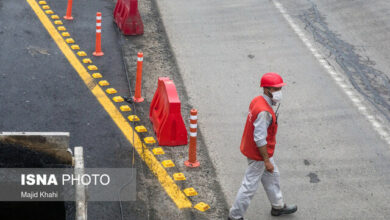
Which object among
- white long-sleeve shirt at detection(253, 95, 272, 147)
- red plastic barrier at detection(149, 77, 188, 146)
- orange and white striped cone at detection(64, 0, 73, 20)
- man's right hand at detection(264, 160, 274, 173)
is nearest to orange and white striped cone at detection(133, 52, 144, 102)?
red plastic barrier at detection(149, 77, 188, 146)

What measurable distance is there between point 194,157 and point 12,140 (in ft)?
10.5

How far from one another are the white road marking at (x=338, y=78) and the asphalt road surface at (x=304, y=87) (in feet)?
0.07

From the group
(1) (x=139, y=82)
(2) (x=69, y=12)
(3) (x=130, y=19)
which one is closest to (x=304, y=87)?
(1) (x=139, y=82)

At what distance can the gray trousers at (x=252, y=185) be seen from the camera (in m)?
8.16

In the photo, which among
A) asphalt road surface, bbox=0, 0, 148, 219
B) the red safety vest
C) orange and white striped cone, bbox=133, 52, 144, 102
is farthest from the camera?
orange and white striped cone, bbox=133, 52, 144, 102

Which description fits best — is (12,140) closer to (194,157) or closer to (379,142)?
(194,157)

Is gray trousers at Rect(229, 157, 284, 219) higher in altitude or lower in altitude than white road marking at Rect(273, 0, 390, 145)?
higher

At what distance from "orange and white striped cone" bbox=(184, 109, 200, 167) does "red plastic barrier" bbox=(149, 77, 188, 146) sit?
23.4 inches

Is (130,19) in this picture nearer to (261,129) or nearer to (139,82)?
(139,82)

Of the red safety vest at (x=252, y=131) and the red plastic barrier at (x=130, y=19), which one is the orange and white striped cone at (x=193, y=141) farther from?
the red plastic barrier at (x=130, y=19)

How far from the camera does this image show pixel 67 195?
6.86 meters

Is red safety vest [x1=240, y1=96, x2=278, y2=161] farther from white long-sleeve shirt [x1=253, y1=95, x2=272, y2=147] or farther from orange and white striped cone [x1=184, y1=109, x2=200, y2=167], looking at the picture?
orange and white striped cone [x1=184, y1=109, x2=200, y2=167]

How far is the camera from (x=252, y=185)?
8172 mm

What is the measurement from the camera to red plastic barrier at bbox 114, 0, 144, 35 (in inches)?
552
